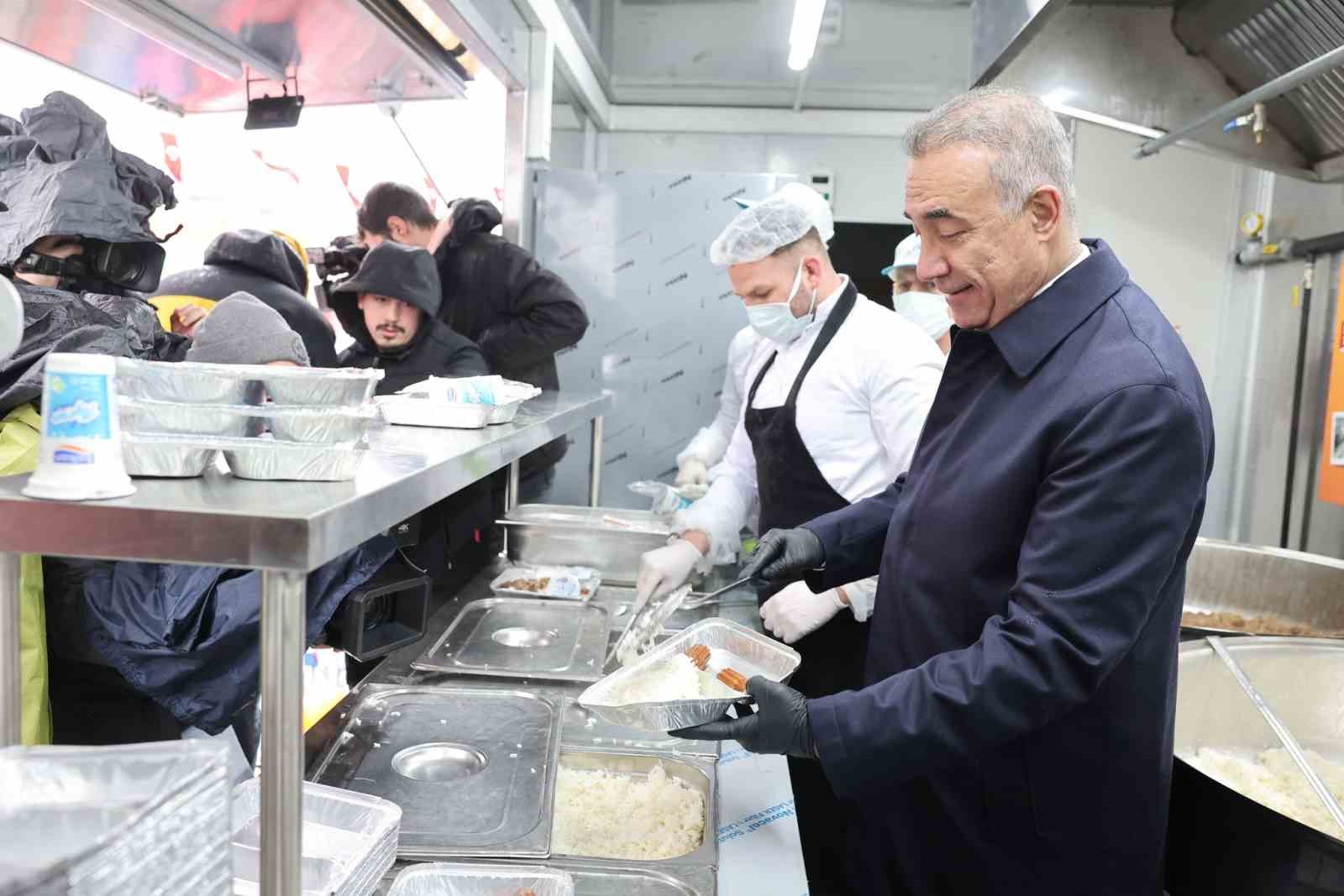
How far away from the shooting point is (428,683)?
5.82 feet

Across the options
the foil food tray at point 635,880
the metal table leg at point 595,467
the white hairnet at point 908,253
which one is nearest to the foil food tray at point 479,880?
the foil food tray at point 635,880

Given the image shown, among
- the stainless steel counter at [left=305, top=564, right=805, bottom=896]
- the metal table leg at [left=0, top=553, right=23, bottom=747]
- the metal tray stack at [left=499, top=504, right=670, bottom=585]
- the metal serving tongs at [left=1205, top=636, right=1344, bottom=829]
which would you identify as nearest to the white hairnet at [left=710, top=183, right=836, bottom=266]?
the metal tray stack at [left=499, top=504, right=670, bottom=585]

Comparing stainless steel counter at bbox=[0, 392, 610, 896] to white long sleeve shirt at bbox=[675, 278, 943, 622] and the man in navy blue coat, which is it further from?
white long sleeve shirt at bbox=[675, 278, 943, 622]

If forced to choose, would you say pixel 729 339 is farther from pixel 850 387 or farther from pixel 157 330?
pixel 157 330

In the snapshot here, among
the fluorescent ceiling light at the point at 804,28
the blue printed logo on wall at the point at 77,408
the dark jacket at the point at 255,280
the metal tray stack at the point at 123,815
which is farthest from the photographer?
the fluorescent ceiling light at the point at 804,28

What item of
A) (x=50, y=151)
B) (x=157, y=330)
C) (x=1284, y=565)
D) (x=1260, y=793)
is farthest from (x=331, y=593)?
(x=1284, y=565)

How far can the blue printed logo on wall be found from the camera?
774 millimetres

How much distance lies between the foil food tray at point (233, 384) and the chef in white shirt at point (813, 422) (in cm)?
129

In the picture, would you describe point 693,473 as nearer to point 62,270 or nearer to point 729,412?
point 729,412

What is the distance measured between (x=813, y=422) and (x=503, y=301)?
1606 mm

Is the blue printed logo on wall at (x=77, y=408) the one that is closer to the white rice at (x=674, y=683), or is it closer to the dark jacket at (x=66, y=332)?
the dark jacket at (x=66, y=332)

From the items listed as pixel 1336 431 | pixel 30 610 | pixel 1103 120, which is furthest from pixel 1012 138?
pixel 1336 431

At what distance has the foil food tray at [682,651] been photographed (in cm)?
119

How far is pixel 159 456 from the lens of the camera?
87cm
